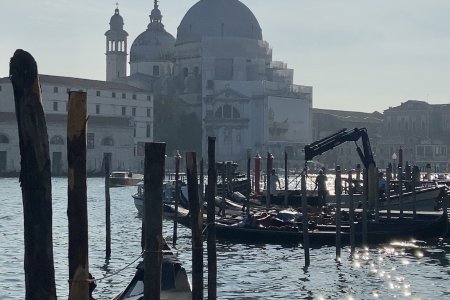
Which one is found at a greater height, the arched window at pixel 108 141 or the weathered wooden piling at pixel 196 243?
the arched window at pixel 108 141

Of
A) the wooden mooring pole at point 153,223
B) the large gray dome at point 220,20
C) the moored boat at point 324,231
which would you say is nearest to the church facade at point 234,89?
the large gray dome at point 220,20

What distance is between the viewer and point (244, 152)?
349 ft

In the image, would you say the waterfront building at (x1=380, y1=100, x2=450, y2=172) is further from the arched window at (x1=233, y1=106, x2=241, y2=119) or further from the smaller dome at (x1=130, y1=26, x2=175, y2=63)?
the smaller dome at (x1=130, y1=26, x2=175, y2=63)

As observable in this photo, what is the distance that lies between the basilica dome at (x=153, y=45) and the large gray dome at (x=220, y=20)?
10.3m

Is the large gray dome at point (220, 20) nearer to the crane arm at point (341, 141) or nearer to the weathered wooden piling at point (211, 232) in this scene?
the crane arm at point (341, 141)

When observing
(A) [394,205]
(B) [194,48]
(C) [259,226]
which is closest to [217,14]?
(B) [194,48]

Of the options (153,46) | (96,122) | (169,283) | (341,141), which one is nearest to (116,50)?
(153,46)

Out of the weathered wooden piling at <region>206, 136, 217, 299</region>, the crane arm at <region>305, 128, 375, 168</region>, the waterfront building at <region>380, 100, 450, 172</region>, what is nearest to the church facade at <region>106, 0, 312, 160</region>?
the waterfront building at <region>380, 100, 450, 172</region>

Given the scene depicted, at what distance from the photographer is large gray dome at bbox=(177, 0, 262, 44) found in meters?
106

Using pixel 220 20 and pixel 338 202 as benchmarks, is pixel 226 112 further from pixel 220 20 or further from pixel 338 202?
pixel 338 202

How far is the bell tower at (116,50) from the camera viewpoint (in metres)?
123

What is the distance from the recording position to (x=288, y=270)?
69.1ft

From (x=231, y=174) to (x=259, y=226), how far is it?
→ 13.6 m

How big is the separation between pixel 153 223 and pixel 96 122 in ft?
284
